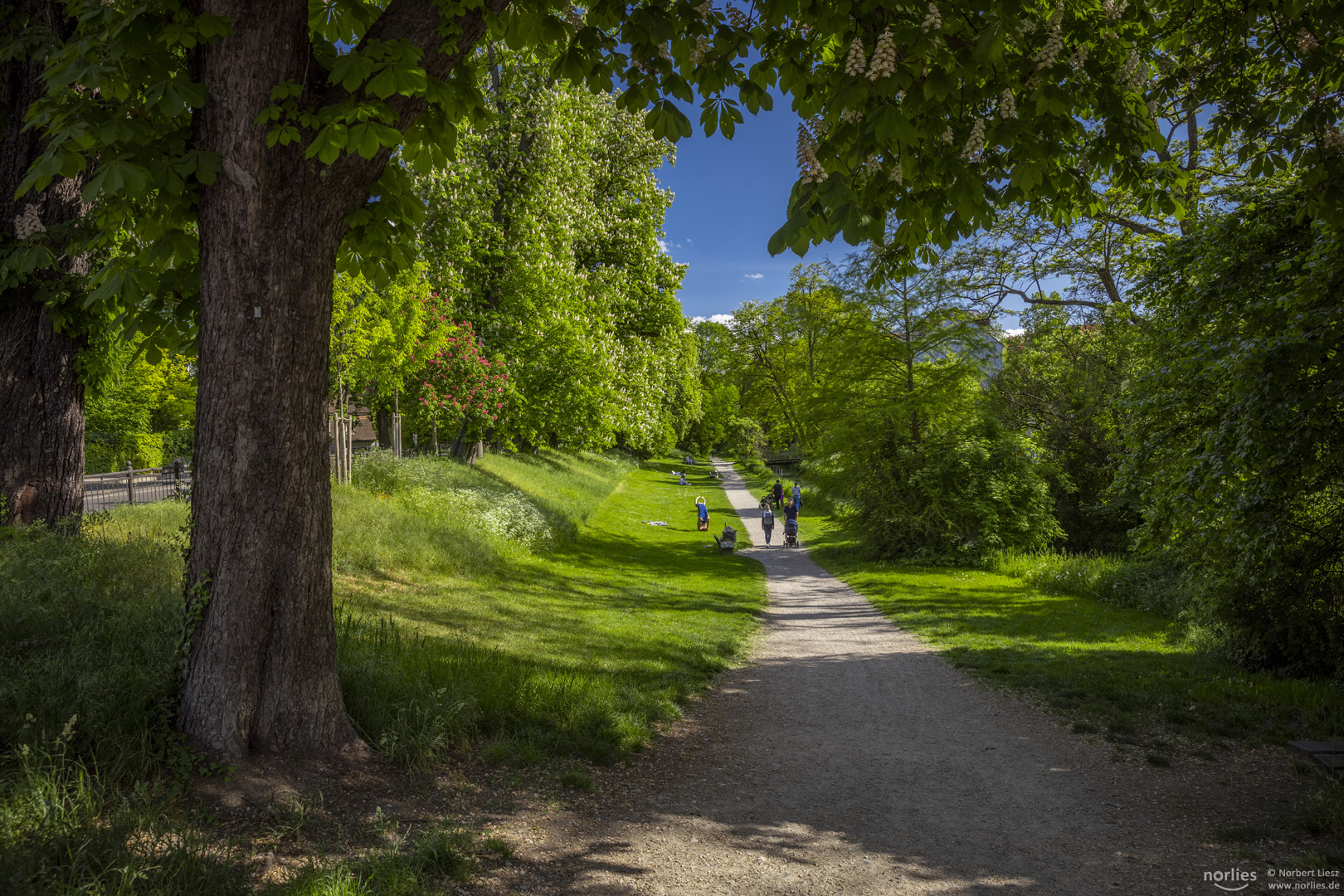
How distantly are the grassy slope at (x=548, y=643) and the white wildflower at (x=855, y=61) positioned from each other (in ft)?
15.2

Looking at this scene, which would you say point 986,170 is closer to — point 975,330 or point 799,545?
point 975,330

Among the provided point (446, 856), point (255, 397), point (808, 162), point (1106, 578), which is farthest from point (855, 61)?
point (1106, 578)

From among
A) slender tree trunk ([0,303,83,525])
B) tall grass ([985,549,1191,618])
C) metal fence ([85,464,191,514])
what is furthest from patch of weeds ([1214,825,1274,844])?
metal fence ([85,464,191,514])

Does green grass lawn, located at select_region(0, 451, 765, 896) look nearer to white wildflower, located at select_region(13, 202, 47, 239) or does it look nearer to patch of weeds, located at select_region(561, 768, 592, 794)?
patch of weeds, located at select_region(561, 768, 592, 794)

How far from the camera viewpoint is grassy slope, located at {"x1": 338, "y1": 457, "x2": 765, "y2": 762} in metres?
5.43

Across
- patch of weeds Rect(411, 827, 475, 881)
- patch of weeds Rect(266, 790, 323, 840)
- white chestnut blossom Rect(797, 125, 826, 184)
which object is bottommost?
patch of weeds Rect(411, 827, 475, 881)

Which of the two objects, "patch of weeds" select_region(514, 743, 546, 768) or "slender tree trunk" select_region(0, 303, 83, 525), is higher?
"slender tree trunk" select_region(0, 303, 83, 525)

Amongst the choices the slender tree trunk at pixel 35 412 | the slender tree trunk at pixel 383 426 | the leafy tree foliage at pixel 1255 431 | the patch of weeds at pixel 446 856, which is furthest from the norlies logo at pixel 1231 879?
the slender tree trunk at pixel 383 426

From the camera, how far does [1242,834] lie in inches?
177

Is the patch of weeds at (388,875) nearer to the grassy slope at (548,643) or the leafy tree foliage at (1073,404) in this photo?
the grassy slope at (548,643)

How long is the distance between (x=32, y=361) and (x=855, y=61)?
26.2 ft

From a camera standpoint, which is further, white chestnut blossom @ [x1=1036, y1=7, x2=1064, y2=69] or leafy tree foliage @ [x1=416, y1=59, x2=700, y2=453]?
leafy tree foliage @ [x1=416, y1=59, x2=700, y2=453]

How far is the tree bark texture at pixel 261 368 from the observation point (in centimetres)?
407

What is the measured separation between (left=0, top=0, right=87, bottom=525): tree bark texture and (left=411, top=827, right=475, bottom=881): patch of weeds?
573 cm
